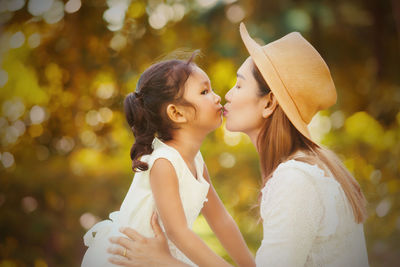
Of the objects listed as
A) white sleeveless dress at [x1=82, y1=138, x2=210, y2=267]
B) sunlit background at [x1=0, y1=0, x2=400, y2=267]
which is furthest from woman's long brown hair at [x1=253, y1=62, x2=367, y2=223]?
Answer: sunlit background at [x1=0, y1=0, x2=400, y2=267]

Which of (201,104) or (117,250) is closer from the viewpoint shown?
(117,250)

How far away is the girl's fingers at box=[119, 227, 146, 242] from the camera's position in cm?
150

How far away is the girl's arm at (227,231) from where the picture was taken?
1.74m

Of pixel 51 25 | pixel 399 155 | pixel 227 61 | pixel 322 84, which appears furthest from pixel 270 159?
pixel 51 25

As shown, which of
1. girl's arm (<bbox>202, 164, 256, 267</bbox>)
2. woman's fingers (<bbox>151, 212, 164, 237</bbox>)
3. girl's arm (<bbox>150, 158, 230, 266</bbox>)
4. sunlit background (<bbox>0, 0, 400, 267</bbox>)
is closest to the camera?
girl's arm (<bbox>150, 158, 230, 266</bbox>)

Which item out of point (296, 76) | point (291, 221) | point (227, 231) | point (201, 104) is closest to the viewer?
point (291, 221)

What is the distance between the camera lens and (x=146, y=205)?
5.14ft

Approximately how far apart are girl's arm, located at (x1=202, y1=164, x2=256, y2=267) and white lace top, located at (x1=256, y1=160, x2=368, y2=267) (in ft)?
1.25

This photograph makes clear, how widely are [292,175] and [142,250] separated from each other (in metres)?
0.57

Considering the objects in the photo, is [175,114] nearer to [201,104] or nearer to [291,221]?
[201,104]

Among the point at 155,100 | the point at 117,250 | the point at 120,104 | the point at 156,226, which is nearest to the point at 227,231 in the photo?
the point at 156,226

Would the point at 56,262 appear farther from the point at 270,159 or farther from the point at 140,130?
the point at 270,159

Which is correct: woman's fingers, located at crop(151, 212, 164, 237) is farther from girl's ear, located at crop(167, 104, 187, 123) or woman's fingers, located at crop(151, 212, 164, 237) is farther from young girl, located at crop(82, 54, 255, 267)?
girl's ear, located at crop(167, 104, 187, 123)

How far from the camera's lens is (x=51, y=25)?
449 cm
